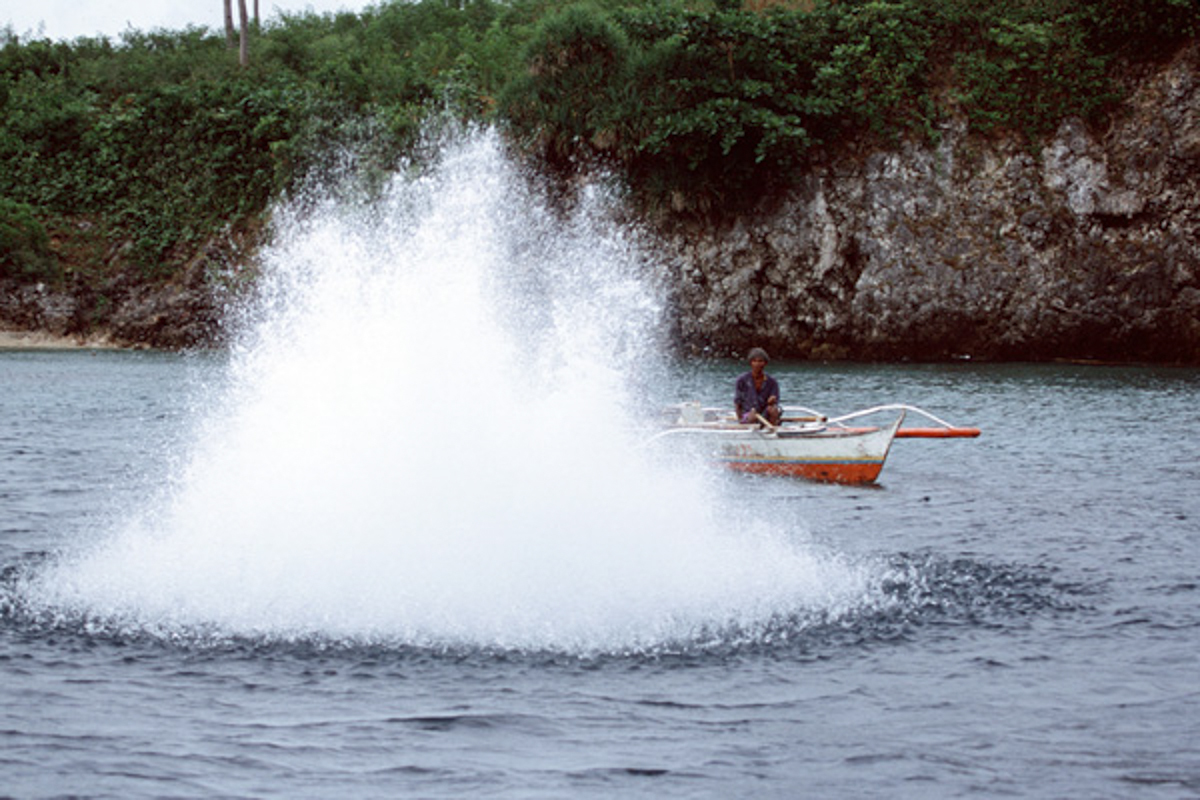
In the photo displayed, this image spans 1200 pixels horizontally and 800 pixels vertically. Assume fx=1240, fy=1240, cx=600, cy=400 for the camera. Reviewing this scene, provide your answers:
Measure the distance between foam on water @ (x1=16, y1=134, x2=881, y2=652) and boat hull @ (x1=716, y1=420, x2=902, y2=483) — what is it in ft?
14.0

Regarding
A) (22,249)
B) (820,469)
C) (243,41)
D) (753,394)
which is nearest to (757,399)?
(753,394)

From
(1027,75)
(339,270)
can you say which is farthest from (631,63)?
(339,270)

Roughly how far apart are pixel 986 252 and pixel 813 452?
30733 millimetres

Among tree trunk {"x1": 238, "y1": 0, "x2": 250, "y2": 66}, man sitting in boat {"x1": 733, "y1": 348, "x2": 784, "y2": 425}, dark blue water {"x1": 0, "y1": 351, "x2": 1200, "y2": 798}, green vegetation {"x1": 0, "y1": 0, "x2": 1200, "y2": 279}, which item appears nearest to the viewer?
dark blue water {"x1": 0, "y1": 351, "x2": 1200, "y2": 798}

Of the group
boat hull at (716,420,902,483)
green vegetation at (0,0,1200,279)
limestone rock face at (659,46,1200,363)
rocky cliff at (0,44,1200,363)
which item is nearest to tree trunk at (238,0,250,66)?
green vegetation at (0,0,1200,279)

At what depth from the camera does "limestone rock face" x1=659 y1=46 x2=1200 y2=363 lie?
4741cm

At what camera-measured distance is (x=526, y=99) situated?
171 feet

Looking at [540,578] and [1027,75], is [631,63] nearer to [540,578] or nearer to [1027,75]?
[1027,75]

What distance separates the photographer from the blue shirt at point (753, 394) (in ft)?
71.8

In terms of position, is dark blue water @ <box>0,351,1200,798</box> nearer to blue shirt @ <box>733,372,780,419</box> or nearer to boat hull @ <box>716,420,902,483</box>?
boat hull @ <box>716,420,902,483</box>

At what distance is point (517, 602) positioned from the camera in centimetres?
1102

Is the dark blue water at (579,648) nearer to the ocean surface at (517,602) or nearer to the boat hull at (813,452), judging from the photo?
the ocean surface at (517,602)

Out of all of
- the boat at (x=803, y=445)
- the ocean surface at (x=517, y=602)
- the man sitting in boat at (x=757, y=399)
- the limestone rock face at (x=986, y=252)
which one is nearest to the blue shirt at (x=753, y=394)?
the man sitting in boat at (x=757, y=399)

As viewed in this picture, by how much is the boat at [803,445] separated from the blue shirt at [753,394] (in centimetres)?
36
